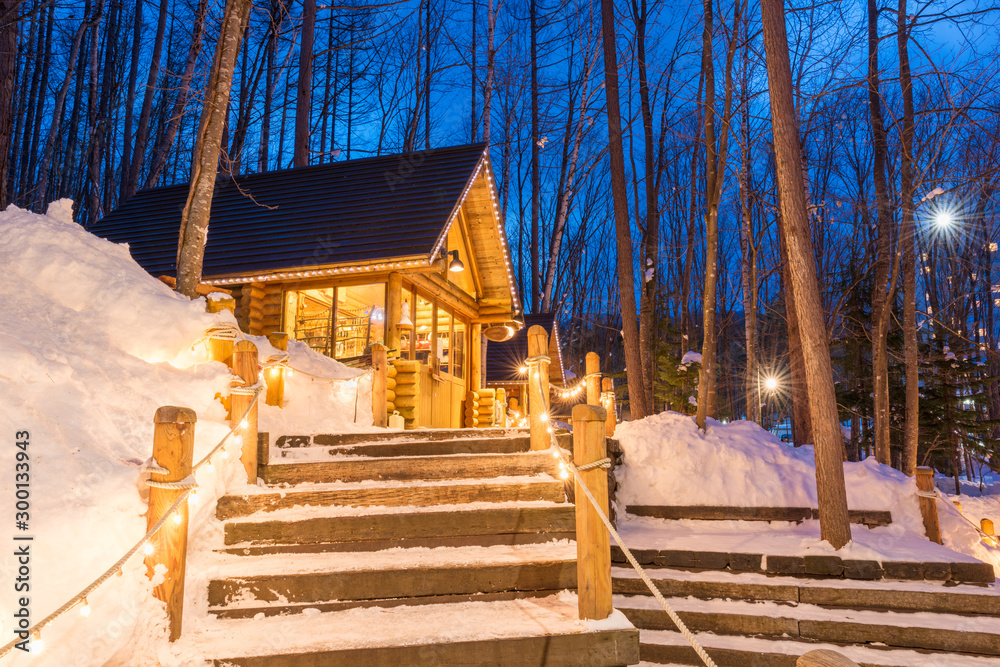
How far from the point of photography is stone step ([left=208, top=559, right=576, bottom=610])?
12.4 ft

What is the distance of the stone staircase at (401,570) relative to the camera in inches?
126

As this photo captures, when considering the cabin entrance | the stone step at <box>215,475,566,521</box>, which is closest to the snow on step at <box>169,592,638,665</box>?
the stone step at <box>215,475,566,521</box>

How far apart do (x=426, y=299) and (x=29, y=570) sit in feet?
31.0

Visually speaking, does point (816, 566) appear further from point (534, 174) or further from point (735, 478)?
point (534, 174)

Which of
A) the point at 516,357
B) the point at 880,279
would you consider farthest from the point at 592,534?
the point at 516,357

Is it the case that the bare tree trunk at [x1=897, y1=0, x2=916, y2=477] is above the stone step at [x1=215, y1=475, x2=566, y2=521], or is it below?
above

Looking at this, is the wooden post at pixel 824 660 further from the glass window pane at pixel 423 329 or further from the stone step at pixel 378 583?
the glass window pane at pixel 423 329

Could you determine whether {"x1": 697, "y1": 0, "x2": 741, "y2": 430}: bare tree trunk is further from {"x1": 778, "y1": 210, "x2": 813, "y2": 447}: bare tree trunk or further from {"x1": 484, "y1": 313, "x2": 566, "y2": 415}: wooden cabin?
{"x1": 484, "y1": 313, "x2": 566, "y2": 415}: wooden cabin

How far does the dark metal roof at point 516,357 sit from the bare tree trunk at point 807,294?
1334cm

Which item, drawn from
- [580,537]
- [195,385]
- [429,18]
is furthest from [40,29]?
[580,537]

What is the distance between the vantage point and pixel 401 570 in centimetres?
381

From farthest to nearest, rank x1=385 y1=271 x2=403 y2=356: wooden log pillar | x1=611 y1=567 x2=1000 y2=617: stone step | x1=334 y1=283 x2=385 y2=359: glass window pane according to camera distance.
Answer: x1=334 y1=283 x2=385 y2=359: glass window pane
x1=385 y1=271 x2=403 y2=356: wooden log pillar
x1=611 y1=567 x2=1000 y2=617: stone step

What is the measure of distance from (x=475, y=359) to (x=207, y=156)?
28.3 ft

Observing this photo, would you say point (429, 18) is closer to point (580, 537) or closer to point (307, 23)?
point (307, 23)
